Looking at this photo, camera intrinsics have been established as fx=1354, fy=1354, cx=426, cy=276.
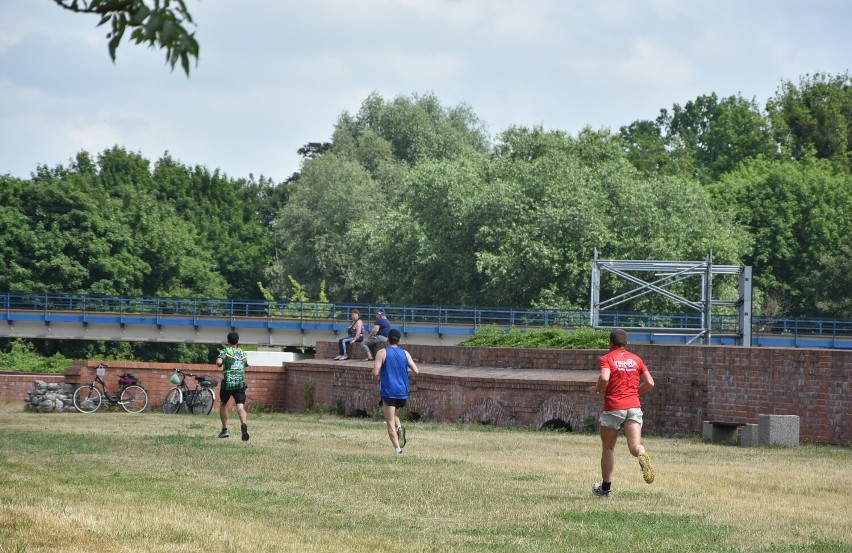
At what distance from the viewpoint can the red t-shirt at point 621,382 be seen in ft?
41.1

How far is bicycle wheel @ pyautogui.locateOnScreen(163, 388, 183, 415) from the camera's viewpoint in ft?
99.8

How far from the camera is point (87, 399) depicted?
30234mm

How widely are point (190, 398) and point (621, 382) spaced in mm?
19319

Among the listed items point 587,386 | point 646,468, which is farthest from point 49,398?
point 646,468

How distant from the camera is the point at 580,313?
5462 cm

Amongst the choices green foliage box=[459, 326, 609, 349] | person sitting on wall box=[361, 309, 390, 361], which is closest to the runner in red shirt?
green foliage box=[459, 326, 609, 349]

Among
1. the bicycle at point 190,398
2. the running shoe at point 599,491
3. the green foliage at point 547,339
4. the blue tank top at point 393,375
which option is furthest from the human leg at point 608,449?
the bicycle at point 190,398

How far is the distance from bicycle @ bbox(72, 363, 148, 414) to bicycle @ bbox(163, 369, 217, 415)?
0.63 m

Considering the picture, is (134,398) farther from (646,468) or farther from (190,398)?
(646,468)

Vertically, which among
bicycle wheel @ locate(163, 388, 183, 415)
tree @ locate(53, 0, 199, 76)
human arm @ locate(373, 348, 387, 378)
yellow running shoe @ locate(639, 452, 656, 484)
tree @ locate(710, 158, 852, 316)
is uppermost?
tree @ locate(710, 158, 852, 316)

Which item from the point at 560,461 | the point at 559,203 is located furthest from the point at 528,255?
the point at 560,461

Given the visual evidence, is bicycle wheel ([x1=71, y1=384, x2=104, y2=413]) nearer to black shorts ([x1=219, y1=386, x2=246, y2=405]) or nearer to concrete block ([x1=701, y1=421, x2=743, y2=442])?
black shorts ([x1=219, y1=386, x2=246, y2=405])

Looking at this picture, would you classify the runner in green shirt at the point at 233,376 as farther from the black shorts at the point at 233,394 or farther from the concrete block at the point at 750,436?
the concrete block at the point at 750,436

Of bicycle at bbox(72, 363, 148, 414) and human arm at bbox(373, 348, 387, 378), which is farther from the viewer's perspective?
bicycle at bbox(72, 363, 148, 414)
